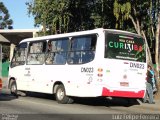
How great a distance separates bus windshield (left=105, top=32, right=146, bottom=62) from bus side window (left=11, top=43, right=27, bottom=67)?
6.00 meters

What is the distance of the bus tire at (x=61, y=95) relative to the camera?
18.8 metres

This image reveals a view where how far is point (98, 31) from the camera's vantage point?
1731cm

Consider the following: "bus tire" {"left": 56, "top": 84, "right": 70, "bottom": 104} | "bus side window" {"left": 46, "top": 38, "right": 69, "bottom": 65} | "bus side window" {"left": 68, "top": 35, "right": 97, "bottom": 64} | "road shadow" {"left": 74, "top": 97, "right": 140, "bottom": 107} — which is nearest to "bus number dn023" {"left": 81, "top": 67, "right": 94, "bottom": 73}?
"bus side window" {"left": 68, "top": 35, "right": 97, "bottom": 64}

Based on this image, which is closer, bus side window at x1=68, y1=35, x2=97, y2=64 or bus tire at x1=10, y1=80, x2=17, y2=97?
bus side window at x1=68, y1=35, x2=97, y2=64

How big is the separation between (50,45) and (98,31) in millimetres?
3465

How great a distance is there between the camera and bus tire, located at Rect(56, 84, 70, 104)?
18812 millimetres

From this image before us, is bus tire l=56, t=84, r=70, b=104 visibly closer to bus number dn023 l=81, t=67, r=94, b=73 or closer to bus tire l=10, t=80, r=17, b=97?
bus number dn023 l=81, t=67, r=94, b=73

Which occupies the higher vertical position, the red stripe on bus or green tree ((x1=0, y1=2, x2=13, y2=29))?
green tree ((x1=0, y1=2, x2=13, y2=29))

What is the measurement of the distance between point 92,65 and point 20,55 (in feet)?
20.3

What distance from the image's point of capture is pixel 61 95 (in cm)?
1902

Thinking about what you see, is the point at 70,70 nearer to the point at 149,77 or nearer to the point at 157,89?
the point at 149,77

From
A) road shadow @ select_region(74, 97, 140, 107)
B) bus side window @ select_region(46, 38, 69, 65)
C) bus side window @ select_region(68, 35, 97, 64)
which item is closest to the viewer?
bus side window @ select_region(68, 35, 97, 64)

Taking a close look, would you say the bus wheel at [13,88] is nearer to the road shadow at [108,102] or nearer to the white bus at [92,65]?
the white bus at [92,65]

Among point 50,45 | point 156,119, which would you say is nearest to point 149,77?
point 50,45
